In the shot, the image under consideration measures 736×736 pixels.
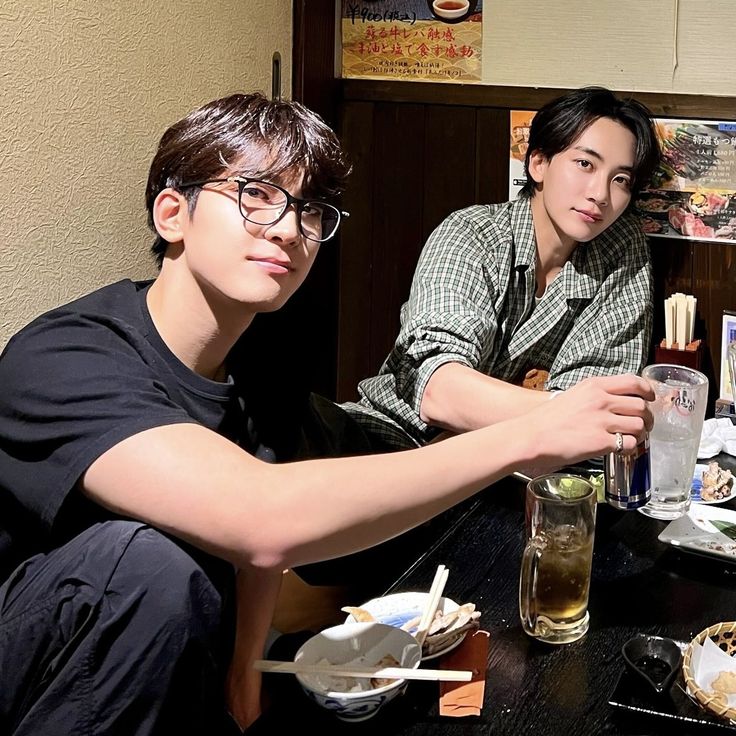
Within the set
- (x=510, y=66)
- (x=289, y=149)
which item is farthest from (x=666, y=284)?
(x=289, y=149)

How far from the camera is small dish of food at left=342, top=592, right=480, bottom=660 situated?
4.35 feet

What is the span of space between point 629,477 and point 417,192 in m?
1.88

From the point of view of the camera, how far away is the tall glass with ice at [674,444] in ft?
5.78

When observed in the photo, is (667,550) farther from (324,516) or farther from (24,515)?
(24,515)

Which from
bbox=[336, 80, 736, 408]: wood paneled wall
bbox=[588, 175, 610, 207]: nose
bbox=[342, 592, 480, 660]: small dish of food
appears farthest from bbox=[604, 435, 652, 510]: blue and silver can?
bbox=[336, 80, 736, 408]: wood paneled wall

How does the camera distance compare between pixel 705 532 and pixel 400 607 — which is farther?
pixel 705 532

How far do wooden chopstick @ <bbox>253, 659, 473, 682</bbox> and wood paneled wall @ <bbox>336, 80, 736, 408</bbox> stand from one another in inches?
77.9

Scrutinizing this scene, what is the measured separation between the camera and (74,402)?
1332 mm

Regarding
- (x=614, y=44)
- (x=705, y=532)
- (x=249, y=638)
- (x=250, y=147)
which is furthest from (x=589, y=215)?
(x=249, y=638)

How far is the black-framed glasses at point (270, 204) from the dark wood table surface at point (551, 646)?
59 cm

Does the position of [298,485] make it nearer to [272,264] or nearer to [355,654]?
[355,654]

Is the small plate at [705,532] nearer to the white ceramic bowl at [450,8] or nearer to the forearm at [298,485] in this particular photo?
the forearm at [298,485]

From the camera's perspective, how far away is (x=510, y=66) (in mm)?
2965

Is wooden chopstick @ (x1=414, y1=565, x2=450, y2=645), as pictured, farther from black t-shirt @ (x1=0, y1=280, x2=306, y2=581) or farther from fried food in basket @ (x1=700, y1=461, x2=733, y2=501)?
fried food in basket @ (x1=700, y1=461, x2=733, y2=501)
